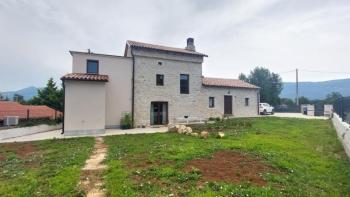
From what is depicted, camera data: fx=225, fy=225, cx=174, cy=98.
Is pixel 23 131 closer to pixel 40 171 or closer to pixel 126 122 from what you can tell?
pixel 126 122

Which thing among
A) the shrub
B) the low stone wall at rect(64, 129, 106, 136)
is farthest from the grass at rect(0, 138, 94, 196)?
the shrub

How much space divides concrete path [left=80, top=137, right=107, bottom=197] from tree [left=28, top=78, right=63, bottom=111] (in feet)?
67.3

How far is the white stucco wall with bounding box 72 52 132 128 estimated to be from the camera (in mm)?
18047

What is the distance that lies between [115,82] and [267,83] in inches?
1606

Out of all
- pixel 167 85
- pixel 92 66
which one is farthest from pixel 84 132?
pixel 167 85

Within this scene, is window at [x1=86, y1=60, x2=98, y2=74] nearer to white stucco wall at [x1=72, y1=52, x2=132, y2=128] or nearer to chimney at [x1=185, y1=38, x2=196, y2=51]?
white stucco wall at [x1=72, y1=52, x2=132, y2=128]

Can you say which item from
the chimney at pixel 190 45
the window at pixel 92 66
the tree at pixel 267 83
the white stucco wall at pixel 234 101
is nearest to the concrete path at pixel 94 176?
the window at pixel 92 66

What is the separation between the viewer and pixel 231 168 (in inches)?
264

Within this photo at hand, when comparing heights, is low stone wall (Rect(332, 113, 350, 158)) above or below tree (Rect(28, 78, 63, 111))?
below

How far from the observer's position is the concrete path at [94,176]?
5.29m

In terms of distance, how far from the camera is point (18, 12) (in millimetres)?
14445

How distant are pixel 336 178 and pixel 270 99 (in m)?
43.3

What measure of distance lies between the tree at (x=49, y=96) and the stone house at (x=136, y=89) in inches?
440

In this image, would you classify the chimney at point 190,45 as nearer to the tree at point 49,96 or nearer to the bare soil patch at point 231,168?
the tree at point 49,96
